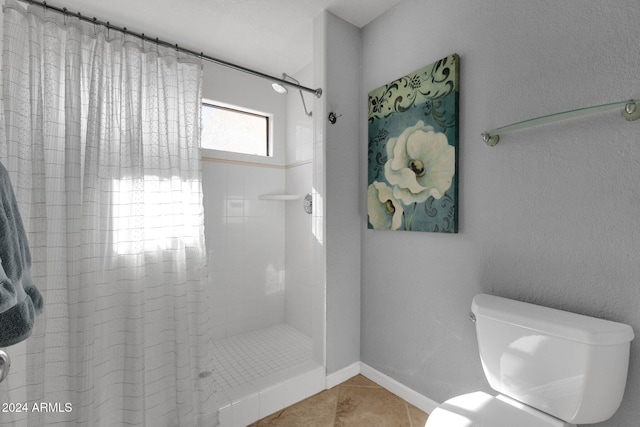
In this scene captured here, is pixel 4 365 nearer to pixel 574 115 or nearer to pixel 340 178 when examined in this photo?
pixel 340 178

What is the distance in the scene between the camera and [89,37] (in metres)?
1.26

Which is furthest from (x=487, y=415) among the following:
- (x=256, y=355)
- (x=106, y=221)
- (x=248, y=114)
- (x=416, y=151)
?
Answer: (x=248, y=114)

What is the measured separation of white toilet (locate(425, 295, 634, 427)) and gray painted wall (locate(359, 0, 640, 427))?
0.13 m

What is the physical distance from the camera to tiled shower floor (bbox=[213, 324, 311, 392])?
181 cm

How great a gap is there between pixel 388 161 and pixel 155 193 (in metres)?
1.23

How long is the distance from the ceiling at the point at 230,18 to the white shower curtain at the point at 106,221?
0.49m

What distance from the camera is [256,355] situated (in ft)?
6.90

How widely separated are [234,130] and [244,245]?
3.22 ft

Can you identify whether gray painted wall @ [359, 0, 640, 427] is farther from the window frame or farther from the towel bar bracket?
the towel bar bracket

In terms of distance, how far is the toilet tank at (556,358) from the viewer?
35.2 inches

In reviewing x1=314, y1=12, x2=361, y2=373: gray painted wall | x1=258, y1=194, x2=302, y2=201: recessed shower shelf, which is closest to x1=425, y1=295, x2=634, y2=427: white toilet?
x1=314, y1=12, x2=361, y2=373: gray painted wall

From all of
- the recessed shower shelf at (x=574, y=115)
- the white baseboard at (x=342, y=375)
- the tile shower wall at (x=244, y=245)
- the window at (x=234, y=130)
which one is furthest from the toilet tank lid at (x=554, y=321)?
the window at (x=234, y=130)

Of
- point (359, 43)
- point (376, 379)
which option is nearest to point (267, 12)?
point (359, 43)

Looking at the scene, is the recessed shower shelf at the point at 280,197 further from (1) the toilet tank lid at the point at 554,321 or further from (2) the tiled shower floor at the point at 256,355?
(1) the toilet tank lid at the point at 554,321
